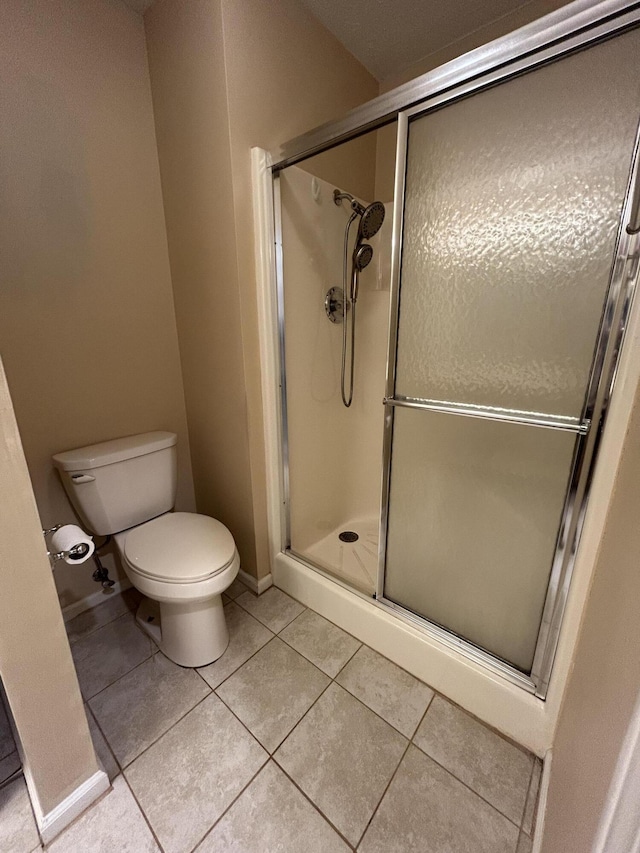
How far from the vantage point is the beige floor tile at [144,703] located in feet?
3.48

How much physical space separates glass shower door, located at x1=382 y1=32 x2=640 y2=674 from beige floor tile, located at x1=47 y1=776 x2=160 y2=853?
3.25ft

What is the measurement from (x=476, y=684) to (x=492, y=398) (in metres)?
0.92

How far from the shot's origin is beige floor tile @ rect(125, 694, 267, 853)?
88 centimetres

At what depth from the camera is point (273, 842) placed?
85 cm

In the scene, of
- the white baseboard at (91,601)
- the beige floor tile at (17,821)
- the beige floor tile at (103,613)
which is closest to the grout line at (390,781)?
the beige floor tile at (17,821)

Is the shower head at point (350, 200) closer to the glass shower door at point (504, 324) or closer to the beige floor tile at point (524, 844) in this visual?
the glass shower door at point (504, 324)

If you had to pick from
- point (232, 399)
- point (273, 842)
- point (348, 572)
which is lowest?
point (273, 842)

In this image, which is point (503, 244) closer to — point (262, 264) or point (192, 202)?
point (262, 264)

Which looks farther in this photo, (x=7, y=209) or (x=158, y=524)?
(x=158, y=524)

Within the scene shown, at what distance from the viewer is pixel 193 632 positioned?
1263mm

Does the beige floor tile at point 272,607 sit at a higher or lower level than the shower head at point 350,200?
lower

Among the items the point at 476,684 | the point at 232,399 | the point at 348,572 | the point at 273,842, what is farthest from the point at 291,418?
the point at 273,842

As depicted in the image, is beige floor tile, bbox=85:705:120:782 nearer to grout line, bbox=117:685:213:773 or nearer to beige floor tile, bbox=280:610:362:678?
grout line, bbox=117:685:213:773

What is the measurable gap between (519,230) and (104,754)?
73.2 inches
